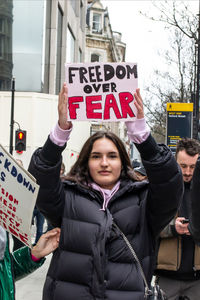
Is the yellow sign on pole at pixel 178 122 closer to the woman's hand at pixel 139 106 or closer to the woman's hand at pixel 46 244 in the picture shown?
the woman's hand at pixel 139 106

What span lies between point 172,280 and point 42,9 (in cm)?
2038

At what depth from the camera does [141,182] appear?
2.95 metres

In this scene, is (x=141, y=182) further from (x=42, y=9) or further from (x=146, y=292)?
(x=42, y=9)

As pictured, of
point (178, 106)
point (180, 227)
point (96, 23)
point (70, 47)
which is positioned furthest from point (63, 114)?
point (96, 23)

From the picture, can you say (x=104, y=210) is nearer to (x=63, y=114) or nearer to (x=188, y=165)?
(x=63, y=114)

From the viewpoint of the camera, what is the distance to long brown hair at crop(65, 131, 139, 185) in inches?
119

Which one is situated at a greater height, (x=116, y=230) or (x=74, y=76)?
(x=74, y=76)

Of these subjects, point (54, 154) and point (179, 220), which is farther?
point (179, 220)

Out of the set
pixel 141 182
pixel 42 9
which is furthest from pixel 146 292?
pixel 42 9

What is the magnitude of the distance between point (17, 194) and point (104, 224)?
585 mm

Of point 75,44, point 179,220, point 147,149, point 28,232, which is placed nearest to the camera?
point 28,232

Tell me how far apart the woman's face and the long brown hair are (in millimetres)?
36

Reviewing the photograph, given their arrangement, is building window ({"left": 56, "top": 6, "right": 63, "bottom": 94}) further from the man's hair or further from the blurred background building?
the man's hair

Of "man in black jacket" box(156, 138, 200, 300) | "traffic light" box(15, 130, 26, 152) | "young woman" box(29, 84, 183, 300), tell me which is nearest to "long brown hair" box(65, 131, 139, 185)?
"young woman" box(29, 84, 183, 300)
